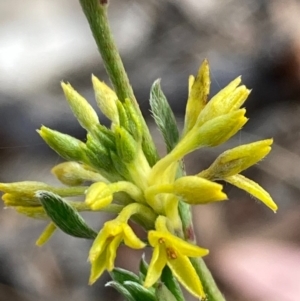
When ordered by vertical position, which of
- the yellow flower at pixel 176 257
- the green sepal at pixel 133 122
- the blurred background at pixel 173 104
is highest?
the blurred background at pixel 173 104

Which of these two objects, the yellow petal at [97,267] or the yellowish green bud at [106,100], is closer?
the yellow petal at [97,267]

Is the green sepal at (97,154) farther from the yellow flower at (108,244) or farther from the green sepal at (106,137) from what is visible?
the yellow flower at (108,244)

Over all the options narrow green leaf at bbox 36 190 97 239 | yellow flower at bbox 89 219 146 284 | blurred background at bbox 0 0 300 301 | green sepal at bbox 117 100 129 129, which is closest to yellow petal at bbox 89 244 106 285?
yellow flower at bbox 89 219 146 284

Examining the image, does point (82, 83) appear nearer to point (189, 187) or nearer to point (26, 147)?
point (26, 147)

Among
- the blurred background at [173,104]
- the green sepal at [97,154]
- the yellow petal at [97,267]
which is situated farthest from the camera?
the blurred background at [173,104]

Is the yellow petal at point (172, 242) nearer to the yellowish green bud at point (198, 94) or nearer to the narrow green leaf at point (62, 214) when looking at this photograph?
the narrow green leaf at point (62, 214)

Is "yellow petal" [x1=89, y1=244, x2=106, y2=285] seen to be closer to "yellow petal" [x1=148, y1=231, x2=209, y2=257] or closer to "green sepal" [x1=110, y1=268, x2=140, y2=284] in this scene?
"yellow petal" [x1=148, y1=231, x2=209, y2=257]

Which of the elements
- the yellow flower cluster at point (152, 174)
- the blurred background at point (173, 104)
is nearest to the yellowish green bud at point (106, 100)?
the yellow flower cluster at point (152, 174)

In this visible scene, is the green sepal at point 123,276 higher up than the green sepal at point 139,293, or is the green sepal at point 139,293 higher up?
the green sepal at point 123,276

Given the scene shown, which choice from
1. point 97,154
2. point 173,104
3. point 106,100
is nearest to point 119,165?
point 97,154

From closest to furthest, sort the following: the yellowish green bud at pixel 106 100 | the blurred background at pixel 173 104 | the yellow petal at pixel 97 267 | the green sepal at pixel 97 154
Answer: the yellow petal at pixel 97 267
the green sepal at pixel 97 154
the yellowish green bud at pixel 106 100
the blurred background at pixel 173 104
